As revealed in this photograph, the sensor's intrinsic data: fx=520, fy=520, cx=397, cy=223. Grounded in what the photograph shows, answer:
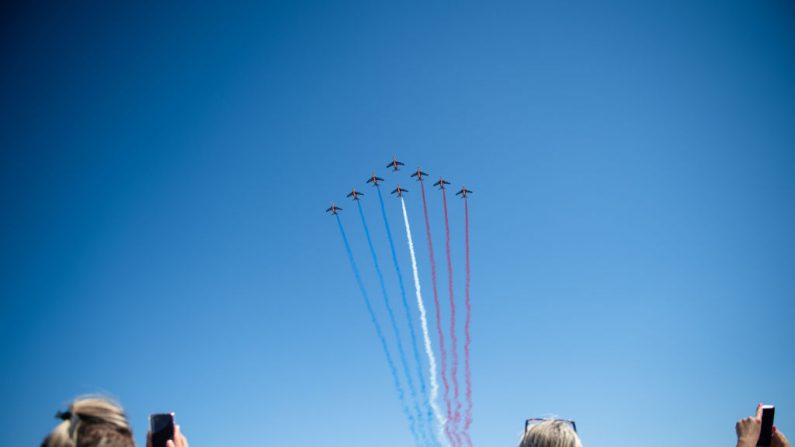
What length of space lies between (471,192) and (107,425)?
70.3 m

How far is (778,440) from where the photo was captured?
738cm

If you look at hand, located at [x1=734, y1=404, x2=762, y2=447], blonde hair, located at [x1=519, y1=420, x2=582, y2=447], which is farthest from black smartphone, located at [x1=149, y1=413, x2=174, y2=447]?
hand, located at [x1=734, y1=404, x2=762, y2=447]

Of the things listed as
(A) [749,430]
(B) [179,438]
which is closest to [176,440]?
(B) [179,438]

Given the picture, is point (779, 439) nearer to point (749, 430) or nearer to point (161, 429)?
point (749, 430)

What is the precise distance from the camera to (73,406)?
13.3 ft

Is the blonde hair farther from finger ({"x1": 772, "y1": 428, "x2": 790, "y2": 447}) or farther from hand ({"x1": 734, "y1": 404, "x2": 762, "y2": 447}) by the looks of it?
finger ({"x1": 772, "y1": 428, "x2": 790, "y2": 447})

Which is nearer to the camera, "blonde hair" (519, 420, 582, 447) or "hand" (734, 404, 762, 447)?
"blonde hair" (519, 420, 582, 447)

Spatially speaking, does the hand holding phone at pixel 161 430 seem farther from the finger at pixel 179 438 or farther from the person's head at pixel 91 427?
the person's head at pixel 91 427

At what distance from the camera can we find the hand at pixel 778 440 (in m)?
7.30

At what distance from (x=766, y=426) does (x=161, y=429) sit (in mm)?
7873

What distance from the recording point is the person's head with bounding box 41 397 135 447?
13.0 feet

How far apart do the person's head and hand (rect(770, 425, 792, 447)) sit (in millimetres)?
8236

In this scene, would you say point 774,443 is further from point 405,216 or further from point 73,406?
point 405,216

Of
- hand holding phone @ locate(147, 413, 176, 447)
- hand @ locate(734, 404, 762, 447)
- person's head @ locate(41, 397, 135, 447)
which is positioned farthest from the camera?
hand @ locate(734, 404, 762, 447)
